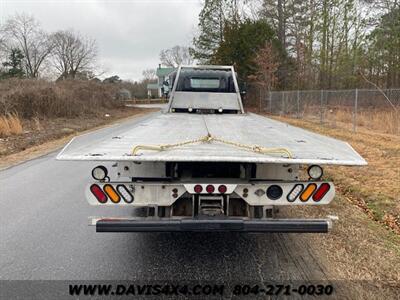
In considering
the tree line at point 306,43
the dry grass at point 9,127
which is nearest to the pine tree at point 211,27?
the tree line at point 306,43

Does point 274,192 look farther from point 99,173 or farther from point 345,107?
point 345,107

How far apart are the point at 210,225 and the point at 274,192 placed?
708mm

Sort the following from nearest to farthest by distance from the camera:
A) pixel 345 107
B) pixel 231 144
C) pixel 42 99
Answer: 1. pixel 231 144
2. pixel 345 107
3. pixel 42 99

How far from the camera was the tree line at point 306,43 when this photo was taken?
22688 mm

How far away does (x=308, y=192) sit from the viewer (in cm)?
314

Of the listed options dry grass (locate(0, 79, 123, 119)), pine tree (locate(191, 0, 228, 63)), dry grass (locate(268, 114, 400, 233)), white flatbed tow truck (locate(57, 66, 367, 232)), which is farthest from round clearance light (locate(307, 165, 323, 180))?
pine tree (locate(191, 0, 228, 63))

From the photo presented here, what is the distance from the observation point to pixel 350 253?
3.56 meters

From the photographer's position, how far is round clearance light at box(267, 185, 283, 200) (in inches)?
122

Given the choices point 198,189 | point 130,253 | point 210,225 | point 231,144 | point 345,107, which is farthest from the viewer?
point 345,107

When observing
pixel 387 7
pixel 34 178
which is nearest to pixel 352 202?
pixel 34 178

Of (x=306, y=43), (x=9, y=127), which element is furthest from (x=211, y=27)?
(x=9, y=127)

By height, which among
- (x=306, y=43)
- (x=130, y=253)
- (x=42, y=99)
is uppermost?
(x=306, y=43)

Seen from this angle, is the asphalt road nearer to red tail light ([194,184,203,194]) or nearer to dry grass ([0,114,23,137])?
red tail light ([194,184,203,194])

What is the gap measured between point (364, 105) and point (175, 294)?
1727 cm
